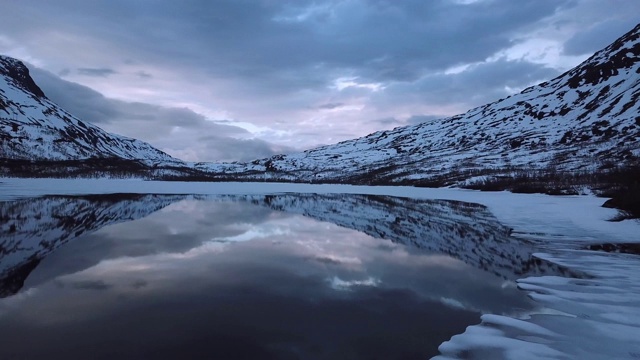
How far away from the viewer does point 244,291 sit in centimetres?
784

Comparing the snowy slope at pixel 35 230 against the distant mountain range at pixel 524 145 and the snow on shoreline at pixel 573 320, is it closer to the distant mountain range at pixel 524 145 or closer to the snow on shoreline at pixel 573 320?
the snow on shoreline at pixel 573 320

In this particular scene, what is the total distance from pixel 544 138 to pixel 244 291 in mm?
139345

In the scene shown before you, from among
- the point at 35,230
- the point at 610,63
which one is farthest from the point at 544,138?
the point at 35,230

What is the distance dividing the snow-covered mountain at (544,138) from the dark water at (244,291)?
191ft

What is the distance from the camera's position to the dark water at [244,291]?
5.34m

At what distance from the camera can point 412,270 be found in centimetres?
991

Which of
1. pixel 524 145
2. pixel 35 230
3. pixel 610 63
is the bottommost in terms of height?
pixel 35 230

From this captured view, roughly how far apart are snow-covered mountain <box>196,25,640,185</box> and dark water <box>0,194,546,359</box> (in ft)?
191

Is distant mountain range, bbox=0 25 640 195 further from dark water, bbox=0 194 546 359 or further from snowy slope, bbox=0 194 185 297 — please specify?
snowy slope, bbox=0 194 185 297

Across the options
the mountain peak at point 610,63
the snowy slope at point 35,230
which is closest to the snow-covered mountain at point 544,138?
the mountain peak at point 610,63

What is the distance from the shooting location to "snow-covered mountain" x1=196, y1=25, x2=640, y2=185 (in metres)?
87.7

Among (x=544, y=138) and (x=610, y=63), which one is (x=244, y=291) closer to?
(x=544, y=138)

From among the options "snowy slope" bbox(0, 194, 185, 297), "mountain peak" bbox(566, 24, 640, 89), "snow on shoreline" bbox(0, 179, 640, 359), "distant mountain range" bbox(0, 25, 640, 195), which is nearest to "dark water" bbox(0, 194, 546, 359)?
"snowy slope" bbox(0, 194, 185, 297)

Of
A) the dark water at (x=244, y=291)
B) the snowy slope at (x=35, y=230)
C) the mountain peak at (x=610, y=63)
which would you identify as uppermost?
the mountain peak at (x=610, y=63)
